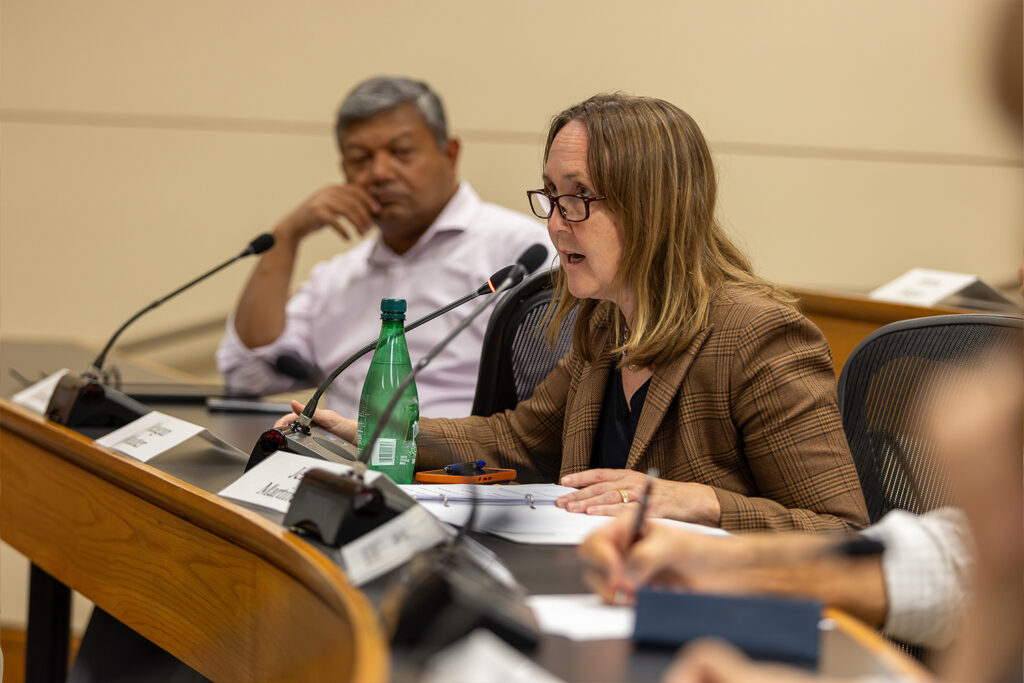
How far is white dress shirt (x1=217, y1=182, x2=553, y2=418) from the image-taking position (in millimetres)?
2211

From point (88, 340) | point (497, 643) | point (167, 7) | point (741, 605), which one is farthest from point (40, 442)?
point (167, 7)

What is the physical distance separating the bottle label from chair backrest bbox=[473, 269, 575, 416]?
366 mm

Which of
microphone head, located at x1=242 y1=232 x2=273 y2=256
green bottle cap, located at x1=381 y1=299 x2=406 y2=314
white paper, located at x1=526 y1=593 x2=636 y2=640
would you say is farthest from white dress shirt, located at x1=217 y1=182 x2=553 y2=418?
white paper, located at x1=526 y1=593 x2=636 y2=640

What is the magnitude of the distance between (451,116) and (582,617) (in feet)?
8.67

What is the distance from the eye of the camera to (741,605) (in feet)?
2.11

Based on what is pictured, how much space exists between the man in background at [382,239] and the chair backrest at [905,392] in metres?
1.17

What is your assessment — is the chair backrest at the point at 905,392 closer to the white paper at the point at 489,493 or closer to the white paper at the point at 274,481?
the white paper at the point at 489,493

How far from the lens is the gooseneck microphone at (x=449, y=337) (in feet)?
2.99

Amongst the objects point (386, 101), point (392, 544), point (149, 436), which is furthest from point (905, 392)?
point (386, 101)

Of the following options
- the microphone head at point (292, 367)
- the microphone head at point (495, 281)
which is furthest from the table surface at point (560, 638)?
the microphone head at point (292, 367)

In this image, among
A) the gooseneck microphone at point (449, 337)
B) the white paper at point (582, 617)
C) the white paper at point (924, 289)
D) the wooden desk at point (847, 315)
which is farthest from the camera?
the white paper at point (924, 289)

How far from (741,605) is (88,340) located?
3.02 metres

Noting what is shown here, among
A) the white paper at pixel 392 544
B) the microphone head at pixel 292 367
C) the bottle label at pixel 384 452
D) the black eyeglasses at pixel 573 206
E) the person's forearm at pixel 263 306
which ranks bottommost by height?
the microphone head at pixel 292 367

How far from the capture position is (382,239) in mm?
2471
